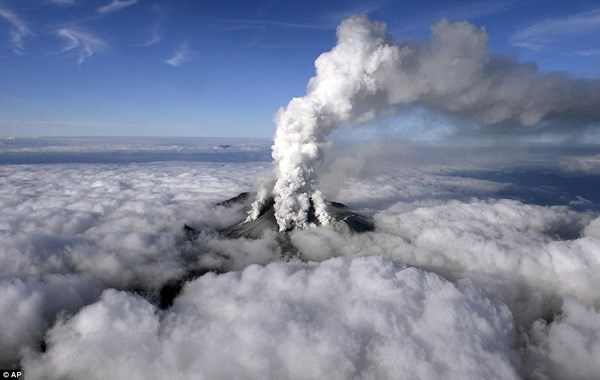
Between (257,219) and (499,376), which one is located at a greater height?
(257,219)

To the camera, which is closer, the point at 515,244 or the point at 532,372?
the point at 532,372

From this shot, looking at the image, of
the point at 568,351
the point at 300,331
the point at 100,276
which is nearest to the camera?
the point at 300,331

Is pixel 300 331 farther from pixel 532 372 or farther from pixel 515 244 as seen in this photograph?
pixel 515 244

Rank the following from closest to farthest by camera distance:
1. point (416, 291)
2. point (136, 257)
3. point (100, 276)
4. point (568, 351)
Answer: point (568, 351) < point (416, 291) < point (100, 276) < point (136, 257)

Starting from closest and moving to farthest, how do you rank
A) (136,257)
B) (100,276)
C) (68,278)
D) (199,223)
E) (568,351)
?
(568,351) → (68,278) → (100,276) → (136,257) → (199,223)

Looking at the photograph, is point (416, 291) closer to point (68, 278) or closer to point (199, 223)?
point (68, 278)

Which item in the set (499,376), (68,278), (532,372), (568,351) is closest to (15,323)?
(68,278)

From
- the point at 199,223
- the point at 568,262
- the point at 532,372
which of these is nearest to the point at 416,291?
the point at 532,372

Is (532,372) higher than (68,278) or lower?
lower

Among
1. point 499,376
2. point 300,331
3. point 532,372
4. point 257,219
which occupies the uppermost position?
point 257,219
